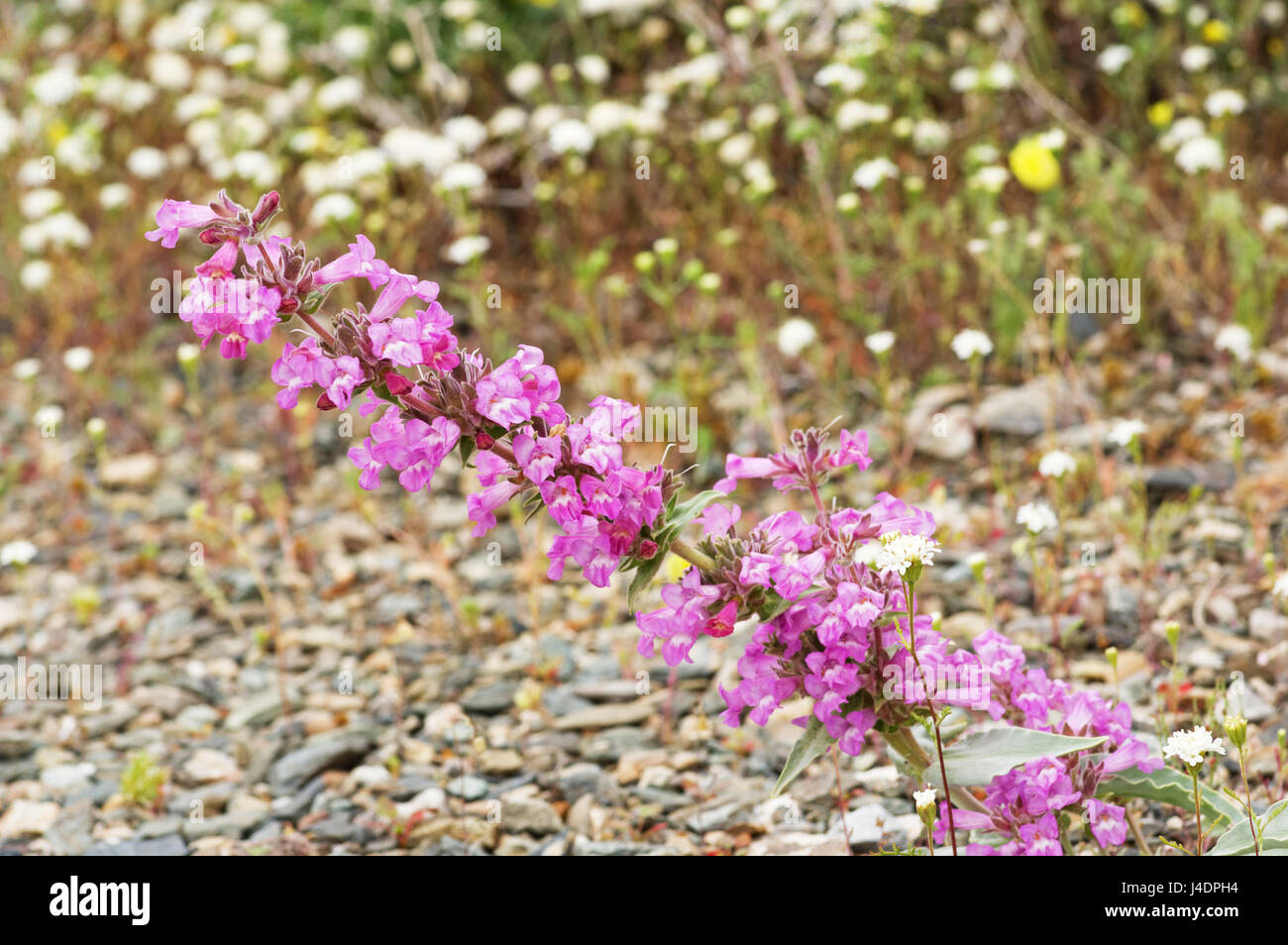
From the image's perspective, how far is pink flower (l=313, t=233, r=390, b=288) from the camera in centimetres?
179

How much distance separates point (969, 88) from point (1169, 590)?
8.32 feet

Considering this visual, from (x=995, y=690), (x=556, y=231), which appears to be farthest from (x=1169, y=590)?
(x=556, y=231)

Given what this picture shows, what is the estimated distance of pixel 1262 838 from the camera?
1.90 metres

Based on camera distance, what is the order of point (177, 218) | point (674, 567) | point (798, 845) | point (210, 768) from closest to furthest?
point (177, 218), point (798, 845), point (210, 768), point (674, 567)

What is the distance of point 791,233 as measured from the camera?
511cm

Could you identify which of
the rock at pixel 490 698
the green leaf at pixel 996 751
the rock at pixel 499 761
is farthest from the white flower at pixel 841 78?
the green leaf at pixel 996 751

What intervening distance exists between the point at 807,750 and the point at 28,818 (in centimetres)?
200

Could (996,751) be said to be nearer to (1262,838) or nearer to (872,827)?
(1262,838)

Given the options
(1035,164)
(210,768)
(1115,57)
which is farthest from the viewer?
(1115,57)

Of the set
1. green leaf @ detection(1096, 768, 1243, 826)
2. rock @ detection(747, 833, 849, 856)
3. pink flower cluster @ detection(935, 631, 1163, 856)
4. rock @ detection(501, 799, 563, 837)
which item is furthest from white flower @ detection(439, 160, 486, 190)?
green leaf @ detection(1096, 768, 1243, 826)

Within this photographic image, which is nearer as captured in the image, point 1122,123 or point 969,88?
point 969,88

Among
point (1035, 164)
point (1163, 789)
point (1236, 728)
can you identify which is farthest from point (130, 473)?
point (1236, 728)
